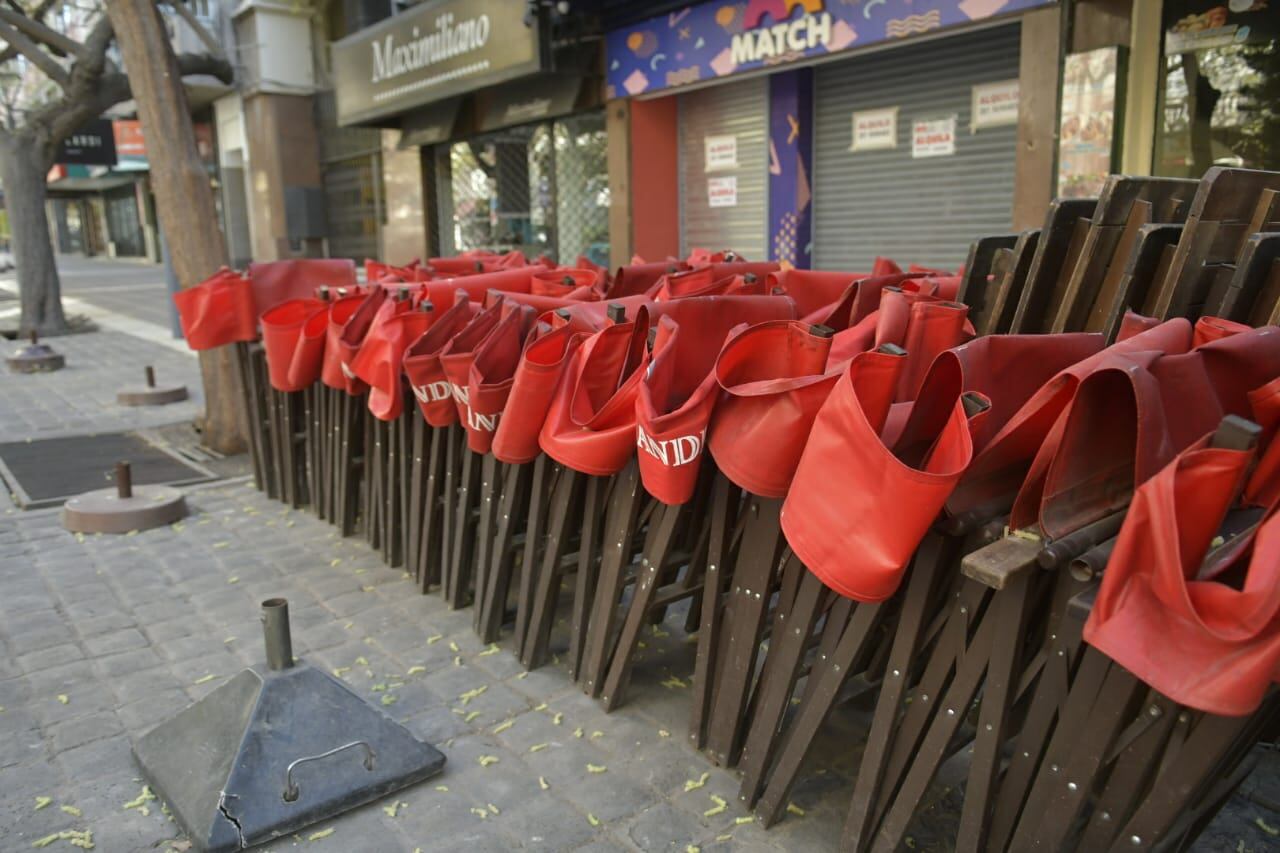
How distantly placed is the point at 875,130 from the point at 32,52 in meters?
12.4

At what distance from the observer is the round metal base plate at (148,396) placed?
10.2 meters

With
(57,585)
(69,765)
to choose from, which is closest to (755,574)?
(69,765)

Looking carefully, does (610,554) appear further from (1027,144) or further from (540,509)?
(1027,144)

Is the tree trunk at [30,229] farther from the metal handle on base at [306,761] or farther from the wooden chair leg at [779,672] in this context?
the wooden chair leg at [779,672]

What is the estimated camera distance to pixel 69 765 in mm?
3299

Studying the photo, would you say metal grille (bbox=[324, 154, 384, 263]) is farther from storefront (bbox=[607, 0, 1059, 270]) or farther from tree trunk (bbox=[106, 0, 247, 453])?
tree trunk (bbox=[106, 0, 247, 453])

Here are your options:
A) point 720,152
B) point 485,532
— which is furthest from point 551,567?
point 720,152

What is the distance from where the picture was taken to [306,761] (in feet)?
9.75

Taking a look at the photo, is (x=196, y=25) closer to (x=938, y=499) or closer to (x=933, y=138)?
(x=933, y=138)

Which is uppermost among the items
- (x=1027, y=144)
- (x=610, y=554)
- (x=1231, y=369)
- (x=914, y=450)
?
(x=1027, y=144)

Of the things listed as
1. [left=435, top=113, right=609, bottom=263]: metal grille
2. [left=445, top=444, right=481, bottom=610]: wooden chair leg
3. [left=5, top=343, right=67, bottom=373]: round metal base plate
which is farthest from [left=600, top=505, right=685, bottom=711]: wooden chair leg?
[left=5, top=343, right=67, bottom=373]: round metal base plate

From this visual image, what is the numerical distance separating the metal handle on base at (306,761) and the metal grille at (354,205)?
1773cm

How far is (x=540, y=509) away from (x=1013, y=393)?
207cm

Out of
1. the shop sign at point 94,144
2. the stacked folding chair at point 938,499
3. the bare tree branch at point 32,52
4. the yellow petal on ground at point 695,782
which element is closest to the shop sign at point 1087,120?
the stacked folding chair at point 938,499
